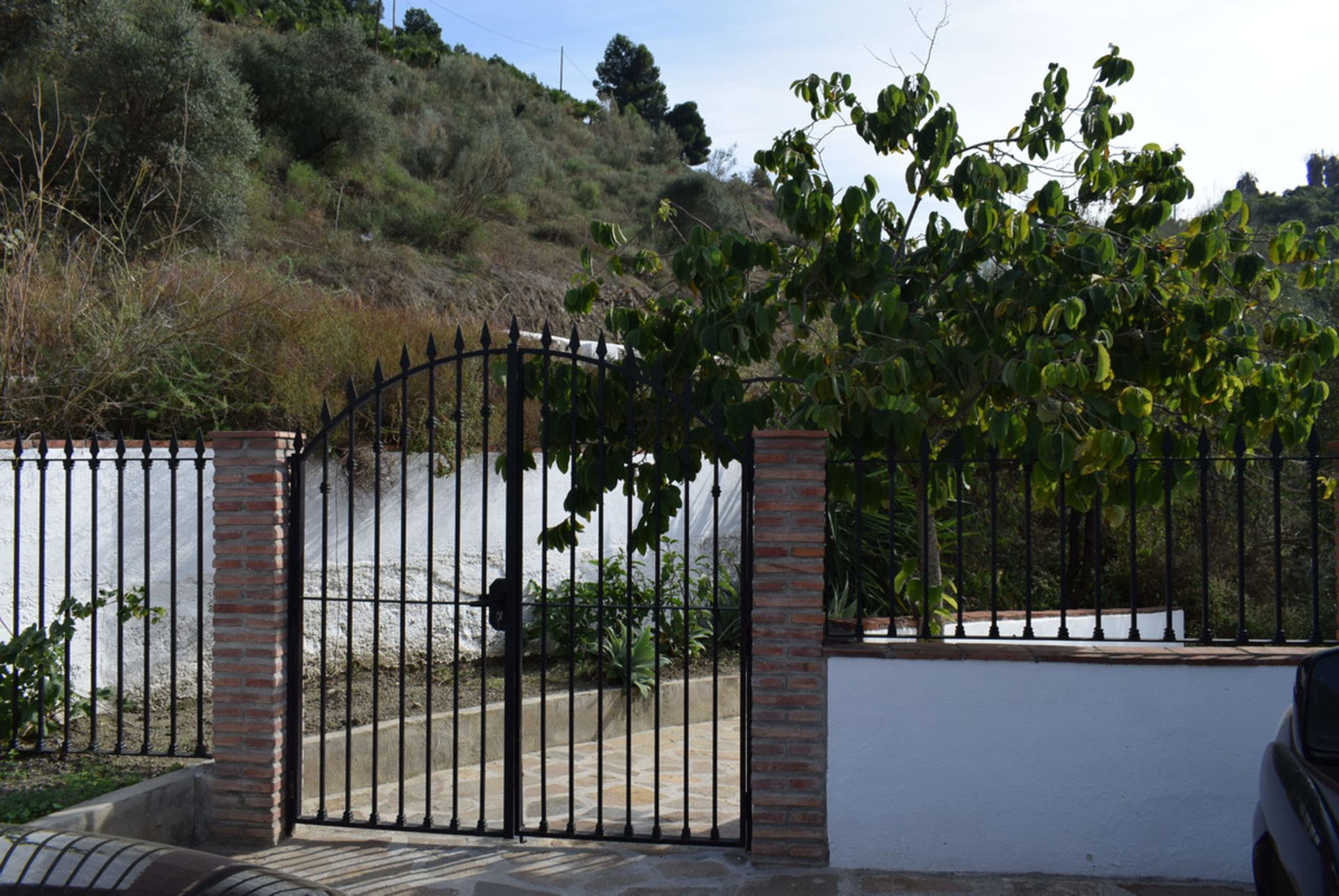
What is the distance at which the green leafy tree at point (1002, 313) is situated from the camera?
16.0ft

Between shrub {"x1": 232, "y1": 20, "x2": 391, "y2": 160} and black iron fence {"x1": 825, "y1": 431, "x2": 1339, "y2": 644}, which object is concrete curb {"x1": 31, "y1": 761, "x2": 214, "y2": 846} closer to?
black iron fence {"x1": 825, "y1": 431, "x2": 1339, "y2": 644}

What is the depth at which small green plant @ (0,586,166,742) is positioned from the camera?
5.49 m

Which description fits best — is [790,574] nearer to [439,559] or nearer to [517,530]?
[517,530]

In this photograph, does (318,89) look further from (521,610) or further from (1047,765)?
(1047,765)

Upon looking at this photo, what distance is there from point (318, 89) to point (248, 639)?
20162 mm

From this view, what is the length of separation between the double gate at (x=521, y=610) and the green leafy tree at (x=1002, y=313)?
0.29 m

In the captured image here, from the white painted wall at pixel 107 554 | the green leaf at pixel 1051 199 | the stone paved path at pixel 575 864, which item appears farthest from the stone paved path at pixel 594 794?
the green leaf at pixel 1051 199

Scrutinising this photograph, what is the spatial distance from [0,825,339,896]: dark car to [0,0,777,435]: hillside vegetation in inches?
157

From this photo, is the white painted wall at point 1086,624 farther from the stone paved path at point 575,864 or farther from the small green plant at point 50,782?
the small green plant at point 50,782

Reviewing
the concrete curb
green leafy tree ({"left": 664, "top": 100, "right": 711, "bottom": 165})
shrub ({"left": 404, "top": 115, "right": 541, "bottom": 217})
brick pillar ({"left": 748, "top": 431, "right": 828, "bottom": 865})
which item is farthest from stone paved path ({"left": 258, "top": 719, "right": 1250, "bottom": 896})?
green leafy tree ({"left": 664, "top": 100, "right": 711, "bottom": 165})

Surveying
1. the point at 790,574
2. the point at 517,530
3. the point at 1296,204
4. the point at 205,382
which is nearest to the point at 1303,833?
the point at 790,574

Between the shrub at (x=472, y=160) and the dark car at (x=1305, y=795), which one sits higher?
the shrub at (x=472, y=160)

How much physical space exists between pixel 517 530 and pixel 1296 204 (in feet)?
64.2

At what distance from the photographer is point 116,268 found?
904 cm
